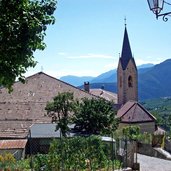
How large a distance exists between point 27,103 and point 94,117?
1365 cm

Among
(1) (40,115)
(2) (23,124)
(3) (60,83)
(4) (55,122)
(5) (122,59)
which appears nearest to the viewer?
(4) (55,122)

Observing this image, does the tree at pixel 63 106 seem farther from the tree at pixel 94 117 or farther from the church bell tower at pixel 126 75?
the church bell tower at pixel 126 75

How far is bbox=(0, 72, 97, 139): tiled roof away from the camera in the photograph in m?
37.3

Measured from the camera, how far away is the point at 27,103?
145 ft

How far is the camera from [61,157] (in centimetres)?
1504

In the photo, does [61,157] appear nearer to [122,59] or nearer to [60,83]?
[60,83]

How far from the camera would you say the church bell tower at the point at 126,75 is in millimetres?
75812

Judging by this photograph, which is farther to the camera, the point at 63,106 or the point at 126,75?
the point at 126,75

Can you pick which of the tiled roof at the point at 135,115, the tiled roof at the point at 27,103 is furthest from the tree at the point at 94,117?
the tiled roof at the point at 135,115

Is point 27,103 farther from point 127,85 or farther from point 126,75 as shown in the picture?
point 127,85

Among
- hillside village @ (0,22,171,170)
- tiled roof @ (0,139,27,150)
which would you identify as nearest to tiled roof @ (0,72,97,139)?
hillside village @ (0,22,171,170)

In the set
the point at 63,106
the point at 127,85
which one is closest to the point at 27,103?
the point at 63,106

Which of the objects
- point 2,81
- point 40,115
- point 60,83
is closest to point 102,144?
point 2,81

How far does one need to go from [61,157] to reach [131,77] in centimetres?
6331
